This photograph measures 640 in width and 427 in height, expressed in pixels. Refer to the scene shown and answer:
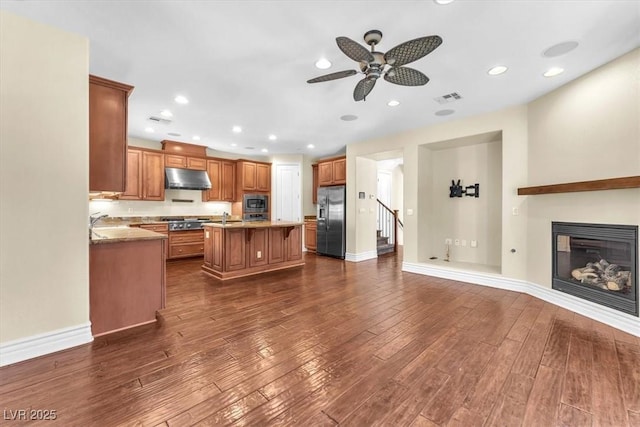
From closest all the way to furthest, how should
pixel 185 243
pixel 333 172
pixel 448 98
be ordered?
pixel 448 98, pixel 185 243, pixel 333 172

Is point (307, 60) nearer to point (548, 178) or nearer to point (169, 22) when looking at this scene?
point (169, 22)

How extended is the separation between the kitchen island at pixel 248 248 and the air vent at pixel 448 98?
3.24 metres

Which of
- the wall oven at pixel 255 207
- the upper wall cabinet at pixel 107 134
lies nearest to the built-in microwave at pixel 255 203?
the wall oven at pixel 255 207

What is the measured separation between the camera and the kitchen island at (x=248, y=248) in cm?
446

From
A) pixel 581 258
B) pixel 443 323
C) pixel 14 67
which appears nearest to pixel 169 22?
pixel 14 67

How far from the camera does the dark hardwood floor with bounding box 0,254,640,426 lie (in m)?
1.52

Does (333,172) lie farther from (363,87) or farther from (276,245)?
(363,87)

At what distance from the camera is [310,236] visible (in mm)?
7445

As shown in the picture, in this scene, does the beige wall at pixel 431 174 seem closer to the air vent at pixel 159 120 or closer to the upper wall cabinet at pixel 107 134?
the air vent at pixel 159 120

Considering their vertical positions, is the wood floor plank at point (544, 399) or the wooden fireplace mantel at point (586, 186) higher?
the wooden fireplace mantel at point (586, 186)

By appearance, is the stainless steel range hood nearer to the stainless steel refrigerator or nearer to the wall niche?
the stainless steel refrigerator

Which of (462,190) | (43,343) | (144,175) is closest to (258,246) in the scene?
(43,343)

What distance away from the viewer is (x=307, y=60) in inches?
107

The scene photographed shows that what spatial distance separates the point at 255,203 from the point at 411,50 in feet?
19.5
